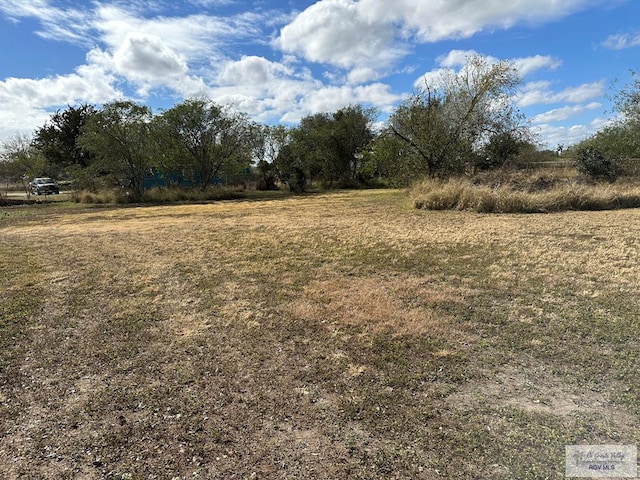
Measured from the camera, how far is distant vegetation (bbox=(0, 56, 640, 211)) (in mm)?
15781

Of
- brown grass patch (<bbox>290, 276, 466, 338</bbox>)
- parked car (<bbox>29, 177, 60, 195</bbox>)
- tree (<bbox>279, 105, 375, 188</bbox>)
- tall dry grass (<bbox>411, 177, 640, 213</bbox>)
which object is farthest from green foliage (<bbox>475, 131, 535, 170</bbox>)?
parked car (<bbox>29, 177, 60, 195</bbox>)

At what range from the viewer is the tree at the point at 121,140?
1992 centimetres

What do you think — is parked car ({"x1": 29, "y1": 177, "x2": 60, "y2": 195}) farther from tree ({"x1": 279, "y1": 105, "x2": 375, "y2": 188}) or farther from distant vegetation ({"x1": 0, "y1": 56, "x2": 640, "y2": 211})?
tree ({"x1": 279, "y1": 105, "x2": 375, "y2": 188})

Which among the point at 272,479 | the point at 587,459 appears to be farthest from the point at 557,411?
the point at 272,479

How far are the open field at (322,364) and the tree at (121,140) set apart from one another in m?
15.7

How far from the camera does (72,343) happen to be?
3.53 metres

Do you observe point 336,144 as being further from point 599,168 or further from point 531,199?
point 531,199

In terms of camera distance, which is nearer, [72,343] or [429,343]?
[429,343]

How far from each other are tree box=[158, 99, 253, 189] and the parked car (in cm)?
1114

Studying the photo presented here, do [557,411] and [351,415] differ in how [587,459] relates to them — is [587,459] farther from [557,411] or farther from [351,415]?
[351,415]

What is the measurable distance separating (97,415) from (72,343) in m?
1.34

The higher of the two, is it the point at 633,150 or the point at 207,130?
the point at 207,130

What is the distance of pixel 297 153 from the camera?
89.5 ft

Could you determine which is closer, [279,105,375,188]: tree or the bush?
the bush
